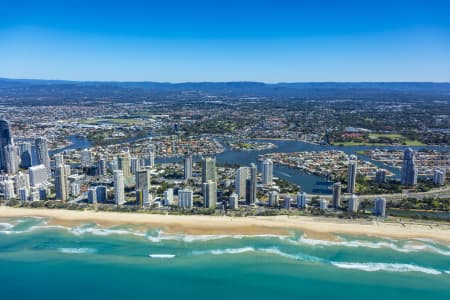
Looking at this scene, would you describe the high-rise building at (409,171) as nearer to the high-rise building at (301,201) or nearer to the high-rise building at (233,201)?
the high-rise building at (301,201)

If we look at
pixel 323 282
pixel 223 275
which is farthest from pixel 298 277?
pixel 223 275

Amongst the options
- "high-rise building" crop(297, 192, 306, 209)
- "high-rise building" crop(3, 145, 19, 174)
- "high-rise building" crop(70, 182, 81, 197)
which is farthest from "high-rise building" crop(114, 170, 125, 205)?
"high-rise building" crop(3, 145, 19, 174)

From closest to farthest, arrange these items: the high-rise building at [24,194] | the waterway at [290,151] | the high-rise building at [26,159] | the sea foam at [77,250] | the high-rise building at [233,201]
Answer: the sea foam at [77,250], the high-rise building at [233,201], the high-rise building at [24,194], the waterway at [290,151], the high-rise building at [26,159]

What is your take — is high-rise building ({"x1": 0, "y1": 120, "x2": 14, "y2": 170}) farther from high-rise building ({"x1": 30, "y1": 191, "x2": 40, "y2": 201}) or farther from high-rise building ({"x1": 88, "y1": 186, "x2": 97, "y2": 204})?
high-rise building ({"x1": 88, "y1": 186, "x2": 97, "y2": 204})

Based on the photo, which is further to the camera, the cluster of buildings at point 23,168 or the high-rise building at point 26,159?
the high-rise building at point 26,159

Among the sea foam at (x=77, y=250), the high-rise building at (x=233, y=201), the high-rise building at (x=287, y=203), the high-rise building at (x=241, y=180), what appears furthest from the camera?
the high-rise building at (x=241, y=180)

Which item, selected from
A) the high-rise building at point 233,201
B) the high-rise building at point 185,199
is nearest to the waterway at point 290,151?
the high-rise building at point 233,201

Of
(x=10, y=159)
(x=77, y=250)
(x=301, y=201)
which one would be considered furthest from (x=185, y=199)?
(x=10, y=159)
